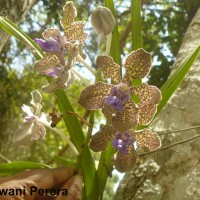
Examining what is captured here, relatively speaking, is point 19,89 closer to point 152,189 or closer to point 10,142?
point 10,142

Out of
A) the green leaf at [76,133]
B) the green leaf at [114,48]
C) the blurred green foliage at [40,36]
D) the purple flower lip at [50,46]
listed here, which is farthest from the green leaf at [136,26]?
the blurred green foliage at [40,36]

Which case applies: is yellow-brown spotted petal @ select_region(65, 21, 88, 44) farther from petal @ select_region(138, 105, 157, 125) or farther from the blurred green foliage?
the blurred green foliage

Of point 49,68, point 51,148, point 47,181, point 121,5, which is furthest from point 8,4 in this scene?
point 51,148

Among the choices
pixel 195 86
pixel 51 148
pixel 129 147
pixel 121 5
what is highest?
pixel 121 5

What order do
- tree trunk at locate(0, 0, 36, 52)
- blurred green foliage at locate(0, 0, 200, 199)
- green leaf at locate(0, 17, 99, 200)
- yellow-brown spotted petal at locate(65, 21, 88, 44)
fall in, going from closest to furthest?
yellow-brown spotted petal at locate(65, 21, 88, 44) → green leaf at locate(0, 17, 99, 200) → tree trunk at locate(0, 0, 36, 52) → blurred green foliage at locate(0, 0, 200, 199)

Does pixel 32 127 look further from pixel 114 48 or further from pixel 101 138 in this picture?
pixel 114 48

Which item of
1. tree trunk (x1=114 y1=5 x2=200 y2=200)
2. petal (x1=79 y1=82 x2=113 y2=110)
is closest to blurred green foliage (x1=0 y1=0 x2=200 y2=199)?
tree trunk (x1=114 y1=5 x2=200 y2=200)

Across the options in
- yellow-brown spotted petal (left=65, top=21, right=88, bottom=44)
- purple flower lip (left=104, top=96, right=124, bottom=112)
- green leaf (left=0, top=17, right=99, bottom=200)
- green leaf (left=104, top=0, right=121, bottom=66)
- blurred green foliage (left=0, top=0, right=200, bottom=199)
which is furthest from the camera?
blurred green foliage (left=0, top=0, right=200, bottom=199)
